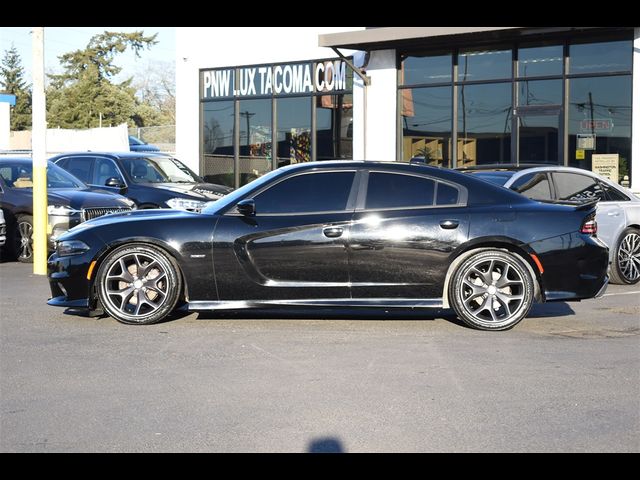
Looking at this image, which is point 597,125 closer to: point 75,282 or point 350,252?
point 350,252

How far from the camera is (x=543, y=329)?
898 cm

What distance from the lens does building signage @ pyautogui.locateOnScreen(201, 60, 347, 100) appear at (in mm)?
23733

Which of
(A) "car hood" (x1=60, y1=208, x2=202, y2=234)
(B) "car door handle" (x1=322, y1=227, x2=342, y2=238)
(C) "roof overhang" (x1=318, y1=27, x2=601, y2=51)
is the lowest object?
(B) "car door handle" (x1=322, y1=227, x2=342, y2=238)

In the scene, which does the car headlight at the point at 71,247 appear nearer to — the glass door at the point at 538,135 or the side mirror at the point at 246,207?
the side mirror at the point at 246,207

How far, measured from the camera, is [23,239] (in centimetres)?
1529

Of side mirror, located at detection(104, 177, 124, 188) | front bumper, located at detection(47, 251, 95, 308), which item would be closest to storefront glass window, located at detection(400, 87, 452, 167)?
side mirror, located at detection(104, 177, 124, 188)

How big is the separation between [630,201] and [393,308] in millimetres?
5233

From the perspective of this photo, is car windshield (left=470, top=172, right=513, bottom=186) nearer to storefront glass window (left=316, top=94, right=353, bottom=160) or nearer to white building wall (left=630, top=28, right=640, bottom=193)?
white building wall (left=630, top=28, right=640, bottom=193)

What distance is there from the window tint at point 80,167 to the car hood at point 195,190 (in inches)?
63.2

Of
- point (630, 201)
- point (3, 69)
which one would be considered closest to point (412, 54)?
point (630, 201)

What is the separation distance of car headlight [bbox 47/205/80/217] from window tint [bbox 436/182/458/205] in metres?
7.07

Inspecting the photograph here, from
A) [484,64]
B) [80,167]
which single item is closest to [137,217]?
[80,167]

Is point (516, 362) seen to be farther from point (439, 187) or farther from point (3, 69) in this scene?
point (3, 69)

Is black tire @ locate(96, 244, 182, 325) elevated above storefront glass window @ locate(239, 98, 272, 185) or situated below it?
below
